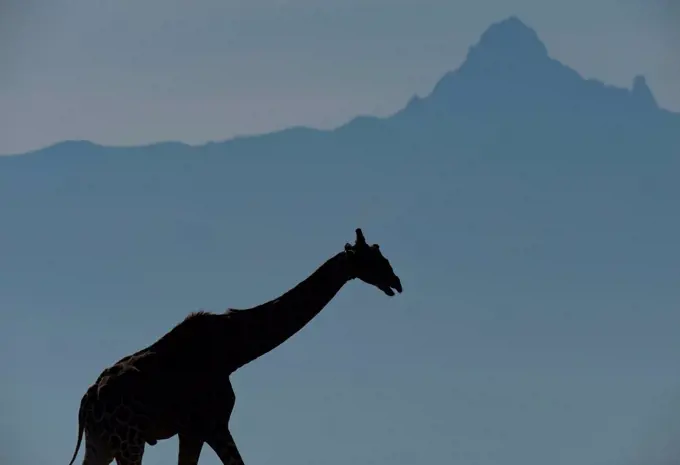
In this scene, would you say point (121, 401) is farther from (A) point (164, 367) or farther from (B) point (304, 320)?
(B) point (304, 320)

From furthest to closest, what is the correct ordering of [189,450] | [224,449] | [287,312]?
[287,312]
[189,450]
[224,449]

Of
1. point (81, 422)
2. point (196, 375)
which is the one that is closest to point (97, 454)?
point (81, 422)

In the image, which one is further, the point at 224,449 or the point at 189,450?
the point at 189,450

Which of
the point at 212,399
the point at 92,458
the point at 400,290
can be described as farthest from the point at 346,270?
the point at 92,458

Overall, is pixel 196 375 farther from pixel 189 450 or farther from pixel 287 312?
pixel 287 312

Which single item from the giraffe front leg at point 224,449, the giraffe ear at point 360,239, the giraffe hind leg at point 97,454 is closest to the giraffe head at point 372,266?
the giraffe ear at point 360,239

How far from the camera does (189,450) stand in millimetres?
25516

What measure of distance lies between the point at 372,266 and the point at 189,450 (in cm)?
363

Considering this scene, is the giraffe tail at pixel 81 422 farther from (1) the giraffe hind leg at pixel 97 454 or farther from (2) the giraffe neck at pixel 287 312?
(2) the giraffe neck at pixel 287 312

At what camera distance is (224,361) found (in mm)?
25812

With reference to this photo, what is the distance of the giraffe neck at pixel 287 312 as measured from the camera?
2608cm

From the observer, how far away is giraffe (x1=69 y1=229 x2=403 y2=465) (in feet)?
82.9

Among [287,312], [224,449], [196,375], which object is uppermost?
[287,312]

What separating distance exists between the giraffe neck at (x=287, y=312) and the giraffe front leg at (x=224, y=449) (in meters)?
1.15
